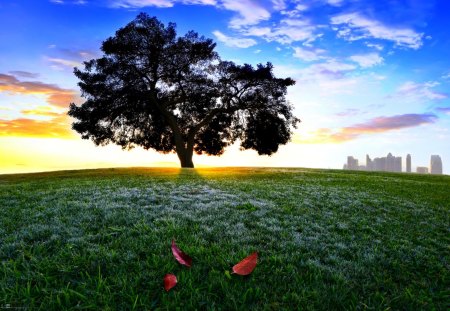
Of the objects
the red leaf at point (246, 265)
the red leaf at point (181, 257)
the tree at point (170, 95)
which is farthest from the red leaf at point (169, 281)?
the tree at point (170, 95)

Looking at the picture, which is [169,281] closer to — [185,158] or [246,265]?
[246,265]

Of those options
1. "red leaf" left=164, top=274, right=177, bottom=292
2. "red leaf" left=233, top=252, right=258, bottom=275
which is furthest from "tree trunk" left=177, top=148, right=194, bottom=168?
"red leaf" left=164, top=274, right=177, bottom=292

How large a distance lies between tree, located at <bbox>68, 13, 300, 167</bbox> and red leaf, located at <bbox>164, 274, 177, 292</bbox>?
3127 centimetres

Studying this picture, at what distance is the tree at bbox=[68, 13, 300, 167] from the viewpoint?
35781 mm

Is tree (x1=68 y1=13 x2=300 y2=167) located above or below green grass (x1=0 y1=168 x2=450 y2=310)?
above

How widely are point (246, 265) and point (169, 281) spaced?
4.44 ft

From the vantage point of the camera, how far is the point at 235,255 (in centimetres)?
637

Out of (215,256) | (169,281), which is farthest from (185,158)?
(169,281)

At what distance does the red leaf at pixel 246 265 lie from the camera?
5652 mm

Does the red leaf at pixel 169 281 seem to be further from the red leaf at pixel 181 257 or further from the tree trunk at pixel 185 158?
the tree trunk at pixel 185 158

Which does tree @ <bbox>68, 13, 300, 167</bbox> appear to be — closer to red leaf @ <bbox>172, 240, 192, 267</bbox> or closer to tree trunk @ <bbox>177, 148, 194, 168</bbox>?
tree trunk @ <bbox>177, 148, 194, 168</bbox>

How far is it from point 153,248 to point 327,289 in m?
3.22

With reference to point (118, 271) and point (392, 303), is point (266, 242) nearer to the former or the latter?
point (392, 303)

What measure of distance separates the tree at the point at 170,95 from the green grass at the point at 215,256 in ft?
85.6
